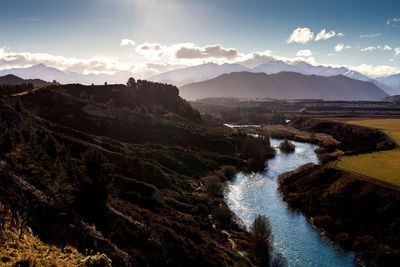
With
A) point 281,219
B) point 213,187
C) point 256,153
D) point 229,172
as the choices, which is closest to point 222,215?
point 281,219

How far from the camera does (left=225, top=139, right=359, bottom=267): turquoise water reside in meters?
46.7

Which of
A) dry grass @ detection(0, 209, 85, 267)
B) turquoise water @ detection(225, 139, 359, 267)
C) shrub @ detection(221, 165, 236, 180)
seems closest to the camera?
dry grass @ detection(0, 209, 85, 267)

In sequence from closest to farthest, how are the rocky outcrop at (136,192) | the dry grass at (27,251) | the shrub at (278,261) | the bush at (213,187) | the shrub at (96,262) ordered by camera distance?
the dry grass at (27,251) → the shrub at (96,262) → the shrub at (278,261) → the rocky outcrop at (136,192) → the bush at (213,187)

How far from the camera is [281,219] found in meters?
60.8

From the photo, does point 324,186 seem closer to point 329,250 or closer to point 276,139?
point 329,250

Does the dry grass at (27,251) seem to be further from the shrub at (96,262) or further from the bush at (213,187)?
the bush at (213,187)

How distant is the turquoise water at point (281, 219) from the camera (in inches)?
1838

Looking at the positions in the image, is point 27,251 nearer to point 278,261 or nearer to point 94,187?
point 94,187

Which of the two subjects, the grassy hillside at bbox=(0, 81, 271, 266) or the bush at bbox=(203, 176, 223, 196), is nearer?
the grassy hillside at bbox=(0, 81, 271, 266)

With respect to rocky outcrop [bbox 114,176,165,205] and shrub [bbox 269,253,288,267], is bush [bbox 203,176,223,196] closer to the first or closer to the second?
rocky outcrop [bbox 114,176,165,205]

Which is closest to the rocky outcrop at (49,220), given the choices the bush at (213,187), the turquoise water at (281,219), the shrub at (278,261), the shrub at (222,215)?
the shrub at (278,261)

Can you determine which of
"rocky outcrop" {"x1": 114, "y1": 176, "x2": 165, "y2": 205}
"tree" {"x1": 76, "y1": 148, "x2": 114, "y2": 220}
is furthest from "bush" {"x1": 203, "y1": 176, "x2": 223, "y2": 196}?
"tree" {"x1": 76, "y1": 148, "x2": 114, "y2": 220}

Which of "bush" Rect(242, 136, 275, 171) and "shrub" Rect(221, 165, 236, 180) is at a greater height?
"bush" Rect(242, 136, 275, 171)

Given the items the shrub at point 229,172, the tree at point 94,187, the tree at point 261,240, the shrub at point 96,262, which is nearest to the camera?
the shrub at point 96,262
